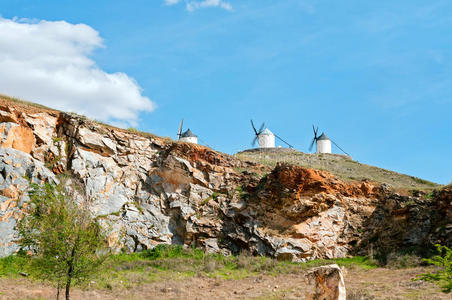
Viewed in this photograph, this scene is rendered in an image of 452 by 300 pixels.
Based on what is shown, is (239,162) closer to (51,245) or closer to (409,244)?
(409,244)

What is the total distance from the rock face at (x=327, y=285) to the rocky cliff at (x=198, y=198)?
14.2 metres

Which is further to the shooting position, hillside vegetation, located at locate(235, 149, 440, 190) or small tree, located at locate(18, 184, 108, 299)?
hillside vegetation, located at locate(235, 149, 440, 190)

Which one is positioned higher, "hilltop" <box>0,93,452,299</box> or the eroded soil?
"hilltop" <box>0,93,452,299</box>

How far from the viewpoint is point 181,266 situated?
2402cm

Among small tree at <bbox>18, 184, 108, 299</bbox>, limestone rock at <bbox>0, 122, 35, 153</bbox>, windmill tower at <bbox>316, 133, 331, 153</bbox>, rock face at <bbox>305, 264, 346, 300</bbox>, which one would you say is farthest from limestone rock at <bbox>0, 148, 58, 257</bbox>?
windmill tower at <bbox>316, 133, 331, 153</bbox>

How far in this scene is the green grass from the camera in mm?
21406

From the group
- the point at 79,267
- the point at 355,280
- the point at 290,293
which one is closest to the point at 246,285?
the point at 290,293

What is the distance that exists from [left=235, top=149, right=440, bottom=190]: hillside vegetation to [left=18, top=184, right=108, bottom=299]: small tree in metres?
19.8

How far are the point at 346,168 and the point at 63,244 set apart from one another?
3223 cm

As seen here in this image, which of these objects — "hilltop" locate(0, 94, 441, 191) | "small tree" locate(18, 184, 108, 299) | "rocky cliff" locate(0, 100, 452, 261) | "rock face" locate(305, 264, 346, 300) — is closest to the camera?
"rock face" locate(305, 264, 346, 300)

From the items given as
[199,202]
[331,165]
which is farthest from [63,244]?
[331,165]

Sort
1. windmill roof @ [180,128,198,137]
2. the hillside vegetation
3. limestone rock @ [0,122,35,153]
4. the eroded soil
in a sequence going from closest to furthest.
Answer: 1. the eroded soil
2. limestone rock @ [0,122,35,153]
3. the hillside vegetation
4. windmill roof @ [180,128,198,137]

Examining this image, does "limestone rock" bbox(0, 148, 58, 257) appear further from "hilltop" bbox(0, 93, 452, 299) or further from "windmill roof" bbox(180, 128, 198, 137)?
"windmill roof" bbox(180, 128, 198, 137)

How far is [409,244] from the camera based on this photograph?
25.6 meters
